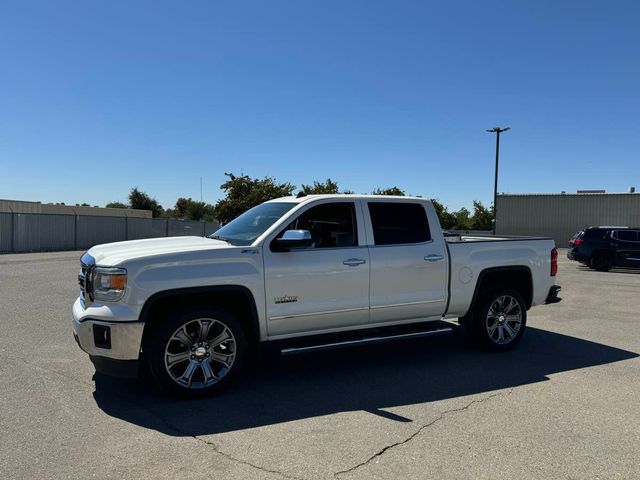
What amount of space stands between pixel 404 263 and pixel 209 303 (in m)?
2.24

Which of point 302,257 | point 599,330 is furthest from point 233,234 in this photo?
point 599,330

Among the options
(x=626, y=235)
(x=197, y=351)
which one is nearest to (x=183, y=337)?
(x=197, y=351)

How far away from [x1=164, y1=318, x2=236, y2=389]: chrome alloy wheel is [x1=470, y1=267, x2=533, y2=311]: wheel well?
10.6 ft

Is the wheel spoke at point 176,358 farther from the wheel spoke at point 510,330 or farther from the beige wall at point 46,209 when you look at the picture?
the beige wall at point 46,209

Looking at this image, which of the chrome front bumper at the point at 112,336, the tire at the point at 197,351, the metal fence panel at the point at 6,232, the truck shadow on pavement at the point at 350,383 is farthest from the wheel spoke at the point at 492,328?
the metal fence panel at the point at 6,232

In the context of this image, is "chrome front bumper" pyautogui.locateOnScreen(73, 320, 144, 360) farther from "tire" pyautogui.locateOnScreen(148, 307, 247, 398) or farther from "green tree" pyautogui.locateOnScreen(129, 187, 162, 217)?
"green tree" pyautogui.locateOnScreen(129, 187, 162, 217)

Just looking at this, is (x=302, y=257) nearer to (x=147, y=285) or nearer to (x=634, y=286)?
(x=147, y=285)

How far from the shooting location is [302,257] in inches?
201

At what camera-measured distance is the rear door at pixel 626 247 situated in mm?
18469

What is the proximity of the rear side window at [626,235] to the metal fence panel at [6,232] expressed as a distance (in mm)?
27387

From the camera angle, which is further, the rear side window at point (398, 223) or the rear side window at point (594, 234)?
the rear side window at point (594, 234)

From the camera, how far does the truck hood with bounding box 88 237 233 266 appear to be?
4571mm

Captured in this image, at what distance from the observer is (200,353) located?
4.70 meters

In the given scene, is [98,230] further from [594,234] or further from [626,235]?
[626,235]
